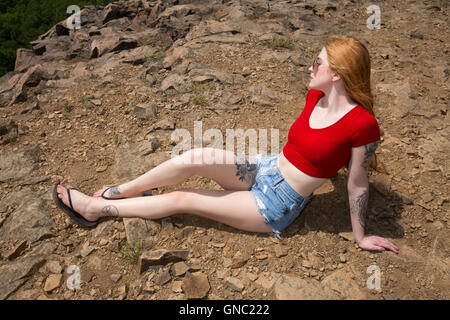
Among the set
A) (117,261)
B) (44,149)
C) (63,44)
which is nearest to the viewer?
(117,261)

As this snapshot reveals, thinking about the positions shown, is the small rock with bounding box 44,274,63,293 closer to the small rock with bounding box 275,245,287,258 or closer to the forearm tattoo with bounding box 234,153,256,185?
the forearm tattoo with bounding box 234,153,256,185

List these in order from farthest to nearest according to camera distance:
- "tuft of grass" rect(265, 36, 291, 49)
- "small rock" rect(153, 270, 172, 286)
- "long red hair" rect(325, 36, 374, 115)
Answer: "tuft of grass" rect(265, 36, 291, 49)
"small rock" rect(153, 270, 172, 286)
"long red hair" rect(325, 36, 374, 115)

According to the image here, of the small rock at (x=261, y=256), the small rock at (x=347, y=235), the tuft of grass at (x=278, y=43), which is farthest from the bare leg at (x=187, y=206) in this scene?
the tuft of grass at (x=278, y=43)

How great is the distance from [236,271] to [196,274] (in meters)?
0.41

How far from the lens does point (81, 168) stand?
15.2 ft

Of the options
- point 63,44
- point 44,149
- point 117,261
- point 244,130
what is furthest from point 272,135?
point 63,44

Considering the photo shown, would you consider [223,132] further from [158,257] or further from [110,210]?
[158,257]

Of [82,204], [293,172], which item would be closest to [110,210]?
[82,204]

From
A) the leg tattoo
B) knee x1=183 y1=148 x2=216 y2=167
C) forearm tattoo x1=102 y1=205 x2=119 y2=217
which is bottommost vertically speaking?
forearm tattoo x1=102 y1=205 x2=119 y2=217

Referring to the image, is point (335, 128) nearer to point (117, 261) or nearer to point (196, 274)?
point (196, 274)

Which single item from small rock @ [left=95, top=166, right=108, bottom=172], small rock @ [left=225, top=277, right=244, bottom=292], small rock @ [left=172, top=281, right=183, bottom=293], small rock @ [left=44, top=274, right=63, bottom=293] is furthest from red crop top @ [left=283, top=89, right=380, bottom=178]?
small rock @ [left=95, top=166, right=108, bottom=172]

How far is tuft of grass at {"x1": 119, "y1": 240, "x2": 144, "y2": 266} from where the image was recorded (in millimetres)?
3371

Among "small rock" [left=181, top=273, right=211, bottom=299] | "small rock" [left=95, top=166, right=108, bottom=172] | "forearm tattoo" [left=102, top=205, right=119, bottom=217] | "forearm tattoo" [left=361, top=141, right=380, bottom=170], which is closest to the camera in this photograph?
"forearm tattoo" [left=361, top=141, right=380, bottom=170]

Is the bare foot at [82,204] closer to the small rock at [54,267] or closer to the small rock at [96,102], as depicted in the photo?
the small rock at [54,267]
